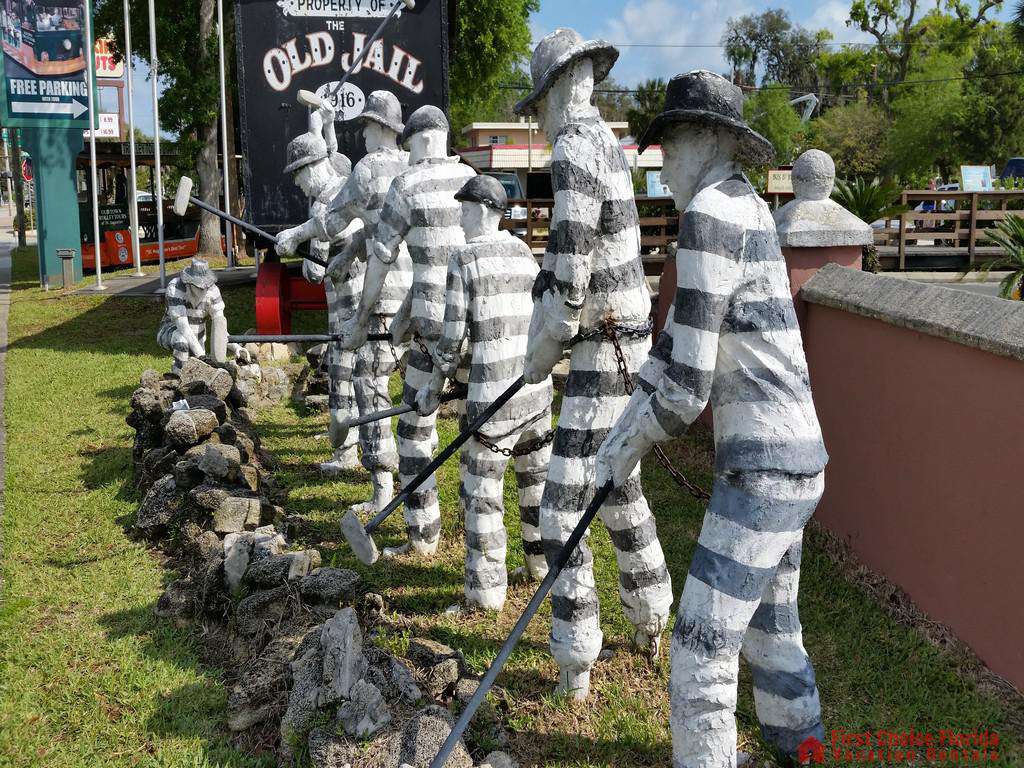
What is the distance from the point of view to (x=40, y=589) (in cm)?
495

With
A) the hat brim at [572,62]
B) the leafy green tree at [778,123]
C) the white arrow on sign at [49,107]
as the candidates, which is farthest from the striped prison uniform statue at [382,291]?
the leafy green tree at [778,123]

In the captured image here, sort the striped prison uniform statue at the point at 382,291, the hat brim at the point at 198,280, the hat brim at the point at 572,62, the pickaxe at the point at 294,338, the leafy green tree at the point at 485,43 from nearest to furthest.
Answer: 1. the hat brim at the point at 572,62
2. the pickaxe at the point at 294,338
3. the striped prison uniform statue at the point at 382,291
4. the hat brim at the point at 198,280
5. the leafy green tree at the point at 485,43

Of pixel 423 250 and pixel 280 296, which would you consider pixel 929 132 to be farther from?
pixel 423 250

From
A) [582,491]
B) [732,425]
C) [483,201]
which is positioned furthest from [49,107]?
[732,425]

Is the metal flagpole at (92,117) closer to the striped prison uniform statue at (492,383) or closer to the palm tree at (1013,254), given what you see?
the striped prison uniform statue at (492,383)

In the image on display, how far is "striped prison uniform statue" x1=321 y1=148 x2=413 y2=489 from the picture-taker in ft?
19.0

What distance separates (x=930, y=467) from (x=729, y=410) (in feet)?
6.33

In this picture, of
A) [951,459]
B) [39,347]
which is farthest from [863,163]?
[951,459]

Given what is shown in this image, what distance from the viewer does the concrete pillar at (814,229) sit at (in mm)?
5469

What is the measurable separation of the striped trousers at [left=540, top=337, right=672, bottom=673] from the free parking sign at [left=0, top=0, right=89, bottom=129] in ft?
46.9

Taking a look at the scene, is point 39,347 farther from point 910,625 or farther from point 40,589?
point 910,625

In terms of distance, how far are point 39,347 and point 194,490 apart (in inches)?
306

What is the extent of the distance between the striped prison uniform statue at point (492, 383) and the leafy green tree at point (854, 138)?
36.9m

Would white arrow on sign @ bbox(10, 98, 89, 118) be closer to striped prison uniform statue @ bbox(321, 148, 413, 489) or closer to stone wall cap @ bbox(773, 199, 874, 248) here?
striped prison uniform statue @ bbox(321, 148, 413, 489)
